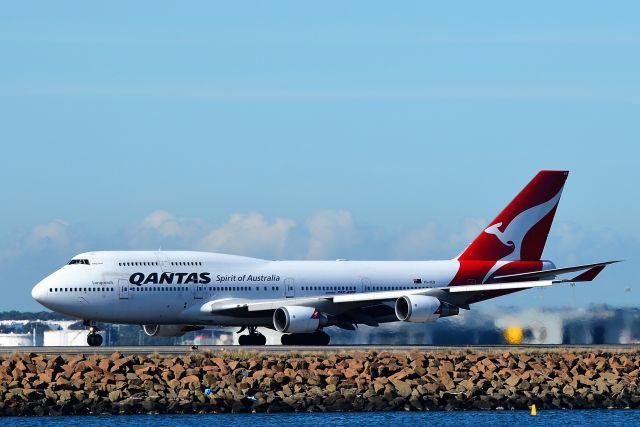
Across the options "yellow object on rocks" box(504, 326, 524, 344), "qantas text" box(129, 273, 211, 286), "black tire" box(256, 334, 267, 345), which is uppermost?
"qantas text" box(129, 273, 211, 286)

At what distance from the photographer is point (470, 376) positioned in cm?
4166

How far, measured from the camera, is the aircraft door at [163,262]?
55812mm

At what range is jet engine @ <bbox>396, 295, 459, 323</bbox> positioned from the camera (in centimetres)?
5459

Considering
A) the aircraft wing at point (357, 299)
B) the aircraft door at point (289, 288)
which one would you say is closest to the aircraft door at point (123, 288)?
the aircraft wing at point (357, 299)

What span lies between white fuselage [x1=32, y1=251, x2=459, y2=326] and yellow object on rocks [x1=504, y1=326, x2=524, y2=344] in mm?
4856

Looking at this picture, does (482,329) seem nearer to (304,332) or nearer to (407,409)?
(304,332)

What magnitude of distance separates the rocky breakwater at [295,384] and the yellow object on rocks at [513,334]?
1428cm

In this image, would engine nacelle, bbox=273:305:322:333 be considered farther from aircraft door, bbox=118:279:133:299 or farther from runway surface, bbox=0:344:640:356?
aircraft door, bbox=118:279:133:299

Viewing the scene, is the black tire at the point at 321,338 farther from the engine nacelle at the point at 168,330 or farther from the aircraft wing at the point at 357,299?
the engine nacelle at the point at 168,330

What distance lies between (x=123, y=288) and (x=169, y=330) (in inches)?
216

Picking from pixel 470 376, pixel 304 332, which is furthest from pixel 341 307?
pixel 470 376

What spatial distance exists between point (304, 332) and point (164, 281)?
19.0 feet

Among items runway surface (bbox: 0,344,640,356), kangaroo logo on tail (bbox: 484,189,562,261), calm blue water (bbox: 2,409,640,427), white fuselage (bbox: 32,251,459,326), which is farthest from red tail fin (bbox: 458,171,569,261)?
calm blue water (bbox: 2,409,640,427)

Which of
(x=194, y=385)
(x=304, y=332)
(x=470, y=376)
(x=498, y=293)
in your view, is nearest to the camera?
(x=194, y=385)
